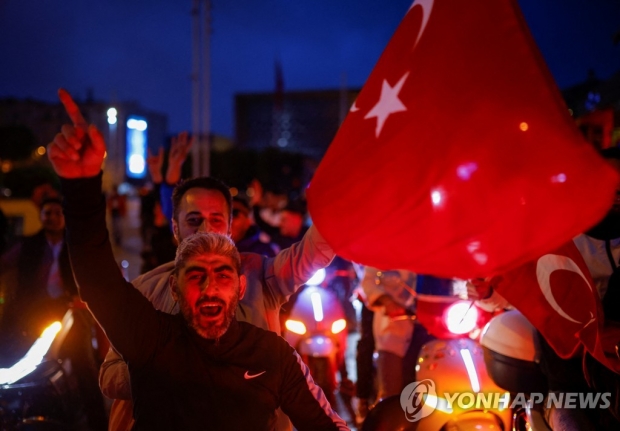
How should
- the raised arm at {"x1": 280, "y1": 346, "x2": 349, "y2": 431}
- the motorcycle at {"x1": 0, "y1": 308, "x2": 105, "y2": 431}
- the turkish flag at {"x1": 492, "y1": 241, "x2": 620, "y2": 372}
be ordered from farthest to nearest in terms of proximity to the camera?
the motorcycle at {"x1": 0, "y1": 308, "x2": 105, "y2": 431}
the turkish flag at {"x1": 492, "y1": 241, "x2": 620, "y2": 372}
the raised arm at {"x1": 280, "y1": 346, "x2": 349, "y2": 431}

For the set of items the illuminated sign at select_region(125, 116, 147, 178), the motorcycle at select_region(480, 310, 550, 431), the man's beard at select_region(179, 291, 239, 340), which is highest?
the illuminated sign at select_region(125, 116, 147, 178)

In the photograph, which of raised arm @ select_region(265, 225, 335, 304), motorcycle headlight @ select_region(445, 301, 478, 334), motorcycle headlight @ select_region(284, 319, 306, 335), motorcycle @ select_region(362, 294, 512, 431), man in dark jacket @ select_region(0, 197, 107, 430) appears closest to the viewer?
raised arm @ select_region(265, 225, 335, 304)

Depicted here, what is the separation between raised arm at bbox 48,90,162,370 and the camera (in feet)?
6.57

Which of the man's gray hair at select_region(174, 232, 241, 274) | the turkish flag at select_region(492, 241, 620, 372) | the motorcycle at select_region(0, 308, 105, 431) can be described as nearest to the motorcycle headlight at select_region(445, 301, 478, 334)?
the turkish flag at select_region(492, 241, 620, 372)

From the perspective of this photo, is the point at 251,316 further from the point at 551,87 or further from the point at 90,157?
the point at 551,87

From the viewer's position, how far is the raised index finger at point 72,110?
2.12 metres

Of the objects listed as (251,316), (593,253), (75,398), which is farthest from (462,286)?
(75,398)

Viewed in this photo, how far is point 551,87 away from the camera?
2047 millimetres

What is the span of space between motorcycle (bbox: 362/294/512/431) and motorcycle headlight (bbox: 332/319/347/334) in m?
1.53

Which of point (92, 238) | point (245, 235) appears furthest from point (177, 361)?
point (245, 235)

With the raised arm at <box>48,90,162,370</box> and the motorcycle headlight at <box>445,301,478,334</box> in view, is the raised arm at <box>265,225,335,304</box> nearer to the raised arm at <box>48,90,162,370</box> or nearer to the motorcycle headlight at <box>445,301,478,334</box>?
the raised arm at <box>48,90,162,370</box>

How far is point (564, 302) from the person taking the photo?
2564mm

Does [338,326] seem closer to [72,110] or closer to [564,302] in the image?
[564,302]

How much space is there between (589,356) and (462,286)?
1.43 meters
